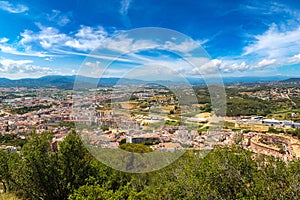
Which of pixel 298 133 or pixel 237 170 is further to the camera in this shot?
pixel 298 133

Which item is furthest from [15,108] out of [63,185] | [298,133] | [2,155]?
[298,133]

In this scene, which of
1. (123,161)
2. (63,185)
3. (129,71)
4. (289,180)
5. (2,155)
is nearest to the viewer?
(289,180)

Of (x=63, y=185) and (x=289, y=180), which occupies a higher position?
(x=289, y=180)

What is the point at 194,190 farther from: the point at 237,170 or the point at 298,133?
the point at 298,133

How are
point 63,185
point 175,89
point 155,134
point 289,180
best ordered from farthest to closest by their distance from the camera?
point 155,134 → point 63,185 → point 175,89 → point 289,180

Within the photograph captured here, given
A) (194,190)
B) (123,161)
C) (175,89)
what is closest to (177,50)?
(175,89)

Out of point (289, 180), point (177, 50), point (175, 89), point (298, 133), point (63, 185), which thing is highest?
point (177, 50)

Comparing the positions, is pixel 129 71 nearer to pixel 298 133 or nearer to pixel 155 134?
pixel 155 134
